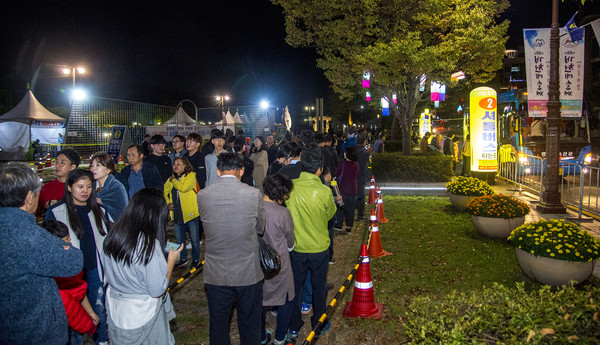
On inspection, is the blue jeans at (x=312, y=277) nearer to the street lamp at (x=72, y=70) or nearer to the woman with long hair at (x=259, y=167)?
the woman with long hair at (x=259, y=167)

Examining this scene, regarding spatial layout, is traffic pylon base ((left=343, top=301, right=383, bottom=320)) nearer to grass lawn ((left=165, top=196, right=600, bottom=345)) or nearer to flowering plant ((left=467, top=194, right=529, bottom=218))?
grass lawn ((left=165, top=196, right=600, bottom=345))

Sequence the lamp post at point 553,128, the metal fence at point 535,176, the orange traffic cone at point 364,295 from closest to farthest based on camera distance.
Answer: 1. the orange traffic cone at point 364,295
2. the lamp post at point 553,128
3. the metal fence at point 535,176

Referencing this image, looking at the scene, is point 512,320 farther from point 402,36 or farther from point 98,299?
point 402,36

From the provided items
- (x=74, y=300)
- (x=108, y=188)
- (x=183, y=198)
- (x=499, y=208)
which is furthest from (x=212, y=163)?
(x=499, y=208)

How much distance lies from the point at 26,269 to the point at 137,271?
662mm

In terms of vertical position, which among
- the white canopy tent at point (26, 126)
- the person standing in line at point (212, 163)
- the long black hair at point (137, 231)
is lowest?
the long black hair at point (137, 231)

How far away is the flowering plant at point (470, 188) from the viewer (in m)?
9.98

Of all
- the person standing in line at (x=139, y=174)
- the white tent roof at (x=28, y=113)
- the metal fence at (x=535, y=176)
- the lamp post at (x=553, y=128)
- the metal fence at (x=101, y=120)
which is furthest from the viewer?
the white tent roof at (x=28, y=113)

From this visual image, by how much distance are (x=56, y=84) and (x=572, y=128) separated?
148 ft

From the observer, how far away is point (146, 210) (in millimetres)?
2809

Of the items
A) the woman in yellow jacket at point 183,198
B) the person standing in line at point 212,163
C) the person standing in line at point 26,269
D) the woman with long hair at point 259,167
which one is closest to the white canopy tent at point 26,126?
the woman with long hair at point 259,167

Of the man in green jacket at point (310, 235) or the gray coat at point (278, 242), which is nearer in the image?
the gray coat at point (278, 242)

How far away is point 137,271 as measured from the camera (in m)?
2.76

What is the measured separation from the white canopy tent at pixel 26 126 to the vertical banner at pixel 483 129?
20.2 metres
